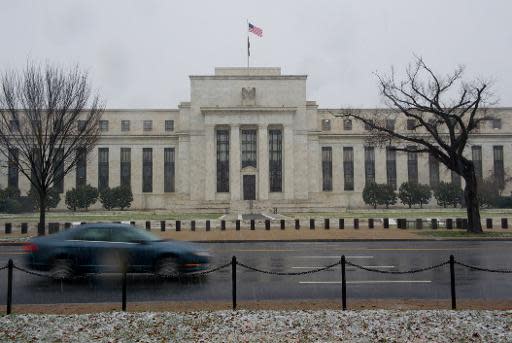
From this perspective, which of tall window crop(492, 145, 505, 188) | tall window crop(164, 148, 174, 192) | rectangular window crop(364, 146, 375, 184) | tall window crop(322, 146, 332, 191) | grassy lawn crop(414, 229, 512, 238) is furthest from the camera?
rectangular window crop(364, 146, 375, 184)

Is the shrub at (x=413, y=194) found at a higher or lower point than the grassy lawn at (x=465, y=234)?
higher

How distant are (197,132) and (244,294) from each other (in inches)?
2293

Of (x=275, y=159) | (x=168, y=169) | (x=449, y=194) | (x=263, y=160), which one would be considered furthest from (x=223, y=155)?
(x=449, y=194)

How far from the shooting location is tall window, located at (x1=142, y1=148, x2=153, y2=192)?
70812 millimetres

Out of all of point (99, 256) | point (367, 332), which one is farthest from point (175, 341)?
point (99, 256)

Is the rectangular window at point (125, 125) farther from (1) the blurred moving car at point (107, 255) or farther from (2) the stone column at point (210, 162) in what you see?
(1) the blurred moving car at point (107, 255)

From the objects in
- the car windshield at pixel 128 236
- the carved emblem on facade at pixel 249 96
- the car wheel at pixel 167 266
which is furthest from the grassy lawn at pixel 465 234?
the carved emblem on facade at pixel 249 96

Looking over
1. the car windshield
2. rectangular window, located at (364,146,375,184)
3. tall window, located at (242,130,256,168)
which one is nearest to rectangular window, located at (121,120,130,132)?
tall window, located at (242,130,256,168)

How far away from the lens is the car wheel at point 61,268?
11.9m

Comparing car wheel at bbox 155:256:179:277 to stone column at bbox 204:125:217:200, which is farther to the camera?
stone column at bbox 204:125:217:200

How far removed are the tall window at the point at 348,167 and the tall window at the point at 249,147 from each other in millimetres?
15172

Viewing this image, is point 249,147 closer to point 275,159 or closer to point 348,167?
point 275,159

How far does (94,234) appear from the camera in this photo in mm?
12523

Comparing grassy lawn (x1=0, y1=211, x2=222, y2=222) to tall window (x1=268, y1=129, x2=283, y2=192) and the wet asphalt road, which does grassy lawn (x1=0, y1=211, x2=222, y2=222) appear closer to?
tall window (x1=268, y1=129, x2=283, y2=192)
